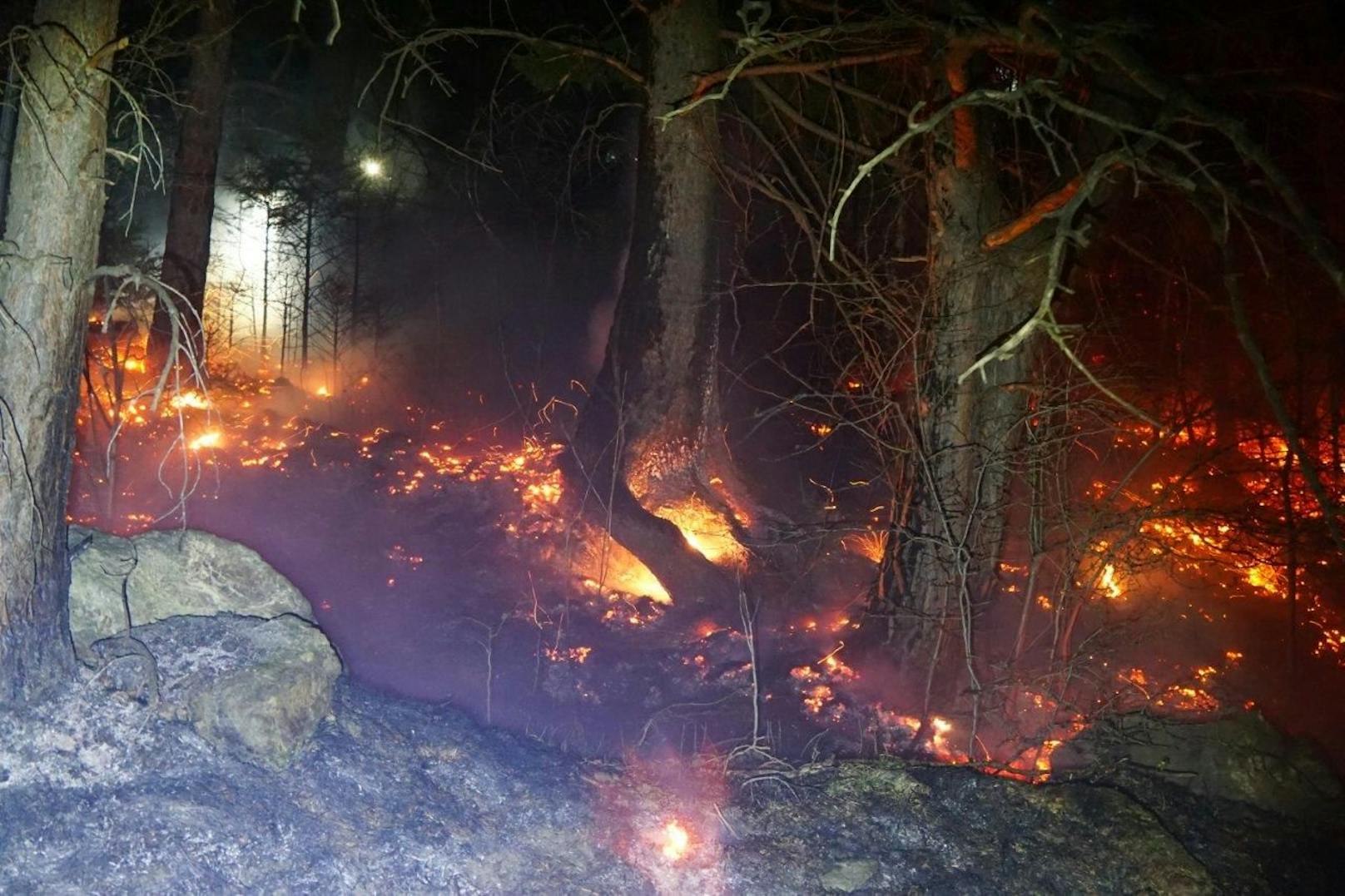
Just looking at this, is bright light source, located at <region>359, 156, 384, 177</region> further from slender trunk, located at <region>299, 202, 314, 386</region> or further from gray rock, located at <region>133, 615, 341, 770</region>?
gray rock, located at <region>133, 615, 341, 770</region>

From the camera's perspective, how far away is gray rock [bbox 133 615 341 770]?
4414mm

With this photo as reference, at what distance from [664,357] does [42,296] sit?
5.74m

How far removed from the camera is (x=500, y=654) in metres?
7.94

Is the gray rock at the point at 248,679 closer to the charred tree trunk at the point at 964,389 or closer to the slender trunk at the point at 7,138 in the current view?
the slender trunk at the point at 7,138

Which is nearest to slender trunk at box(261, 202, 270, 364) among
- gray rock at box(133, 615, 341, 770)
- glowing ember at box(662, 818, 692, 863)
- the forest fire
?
the forest fire

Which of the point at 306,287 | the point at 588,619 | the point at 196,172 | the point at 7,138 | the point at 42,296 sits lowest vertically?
the point at 588,619

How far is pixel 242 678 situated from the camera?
456cm

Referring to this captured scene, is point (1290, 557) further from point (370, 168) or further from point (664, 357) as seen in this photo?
point (370, 168)

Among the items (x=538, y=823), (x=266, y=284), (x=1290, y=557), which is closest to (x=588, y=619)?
(x=538, y=823)

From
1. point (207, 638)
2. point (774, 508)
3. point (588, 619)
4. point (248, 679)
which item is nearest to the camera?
point (248, 679)

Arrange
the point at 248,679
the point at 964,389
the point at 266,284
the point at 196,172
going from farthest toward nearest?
1. the point at 266,284
2. the point at 196,172
3. the point at 964,389
4. the point at 248,679

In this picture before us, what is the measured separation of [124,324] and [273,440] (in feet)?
8.04

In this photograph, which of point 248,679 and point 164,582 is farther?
point 164,582

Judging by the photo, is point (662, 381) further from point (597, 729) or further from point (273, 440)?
point (273, 440)
